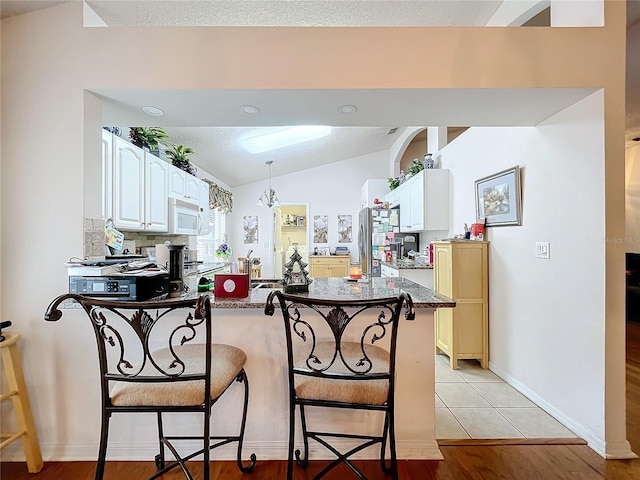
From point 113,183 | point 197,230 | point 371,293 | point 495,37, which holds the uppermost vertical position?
point 495,37

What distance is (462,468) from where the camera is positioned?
171 cm

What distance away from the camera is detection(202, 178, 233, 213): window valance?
527cm

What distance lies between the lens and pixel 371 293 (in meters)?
1.86

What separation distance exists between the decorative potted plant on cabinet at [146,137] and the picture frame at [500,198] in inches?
125

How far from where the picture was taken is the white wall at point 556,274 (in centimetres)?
186

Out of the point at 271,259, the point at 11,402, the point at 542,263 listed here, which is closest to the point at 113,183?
the point at 11,402

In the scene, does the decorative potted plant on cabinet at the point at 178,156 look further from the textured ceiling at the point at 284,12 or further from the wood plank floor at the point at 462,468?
the wood plank floor at the point at 462,468

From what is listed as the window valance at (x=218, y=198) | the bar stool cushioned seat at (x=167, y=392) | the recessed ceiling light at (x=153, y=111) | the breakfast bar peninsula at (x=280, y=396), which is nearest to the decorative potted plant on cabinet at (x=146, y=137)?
the recessed ceiling light at (x=153, y=111)

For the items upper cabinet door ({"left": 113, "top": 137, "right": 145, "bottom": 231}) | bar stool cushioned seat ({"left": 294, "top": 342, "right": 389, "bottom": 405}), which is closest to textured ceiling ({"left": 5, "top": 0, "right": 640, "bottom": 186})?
upper cabinet door ({"left": 113, "top": 137, "right": 145, "bottom": 231})

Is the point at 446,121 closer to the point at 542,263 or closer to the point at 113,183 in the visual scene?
the point at 542,263

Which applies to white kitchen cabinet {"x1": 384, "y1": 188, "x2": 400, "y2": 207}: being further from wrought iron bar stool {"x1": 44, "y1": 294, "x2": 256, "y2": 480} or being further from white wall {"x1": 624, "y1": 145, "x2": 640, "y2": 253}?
wrought iron bar stool {"x1": 44, "y1": 294, "x2": 256, "y2": 480}

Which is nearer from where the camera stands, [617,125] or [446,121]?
[617,125]

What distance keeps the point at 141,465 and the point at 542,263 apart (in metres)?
2.89

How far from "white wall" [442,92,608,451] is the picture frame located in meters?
0.07
